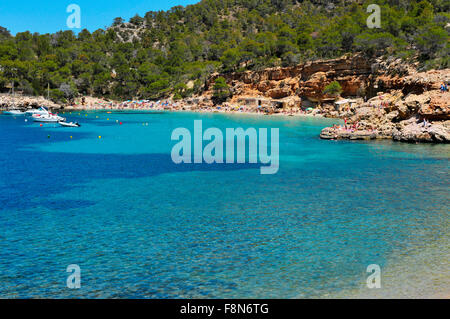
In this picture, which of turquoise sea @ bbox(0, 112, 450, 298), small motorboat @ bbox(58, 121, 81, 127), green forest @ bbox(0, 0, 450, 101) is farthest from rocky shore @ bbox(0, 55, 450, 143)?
small motorboat @ bbox(58, 121, 81, 127)

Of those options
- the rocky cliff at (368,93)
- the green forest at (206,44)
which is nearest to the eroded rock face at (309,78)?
the rocky cliff at (368,93)

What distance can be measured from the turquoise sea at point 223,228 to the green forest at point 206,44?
3947cm

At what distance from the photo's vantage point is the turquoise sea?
1123 centimetres

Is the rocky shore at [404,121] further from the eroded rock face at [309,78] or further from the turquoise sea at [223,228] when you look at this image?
the eroded rock face at [309,78]

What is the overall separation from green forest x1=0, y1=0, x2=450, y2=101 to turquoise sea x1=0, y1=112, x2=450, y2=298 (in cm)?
3947

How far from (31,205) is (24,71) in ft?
327

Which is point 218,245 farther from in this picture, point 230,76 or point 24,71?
point 24,71

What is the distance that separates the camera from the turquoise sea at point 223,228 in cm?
1123

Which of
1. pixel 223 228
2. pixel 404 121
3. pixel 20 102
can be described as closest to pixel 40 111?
pixel 20 102

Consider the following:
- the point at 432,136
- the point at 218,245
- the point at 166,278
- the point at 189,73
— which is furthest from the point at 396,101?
the point at 189,73

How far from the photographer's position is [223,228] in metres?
15.9

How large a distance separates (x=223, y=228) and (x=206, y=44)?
131350 mm

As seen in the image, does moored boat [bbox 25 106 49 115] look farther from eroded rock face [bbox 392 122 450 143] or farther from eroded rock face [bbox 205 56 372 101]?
eroded rock face [bbox 392 122 450 143]

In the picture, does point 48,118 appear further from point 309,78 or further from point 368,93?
point 368,93
